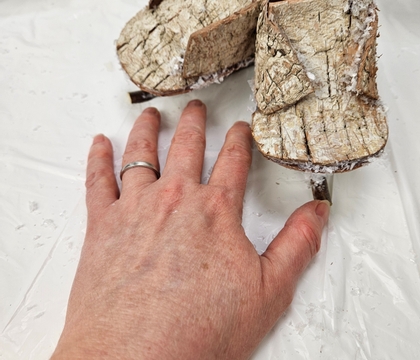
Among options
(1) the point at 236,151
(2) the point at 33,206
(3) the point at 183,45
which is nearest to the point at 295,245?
(1) the point at 236,151

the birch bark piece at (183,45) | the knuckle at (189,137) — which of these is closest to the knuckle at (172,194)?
the knuckle at (189,137)

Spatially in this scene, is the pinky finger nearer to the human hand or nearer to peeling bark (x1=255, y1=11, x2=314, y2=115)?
the human hand

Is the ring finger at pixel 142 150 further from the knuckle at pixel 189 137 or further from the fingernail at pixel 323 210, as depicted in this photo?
the fingernail at pixel 323 210

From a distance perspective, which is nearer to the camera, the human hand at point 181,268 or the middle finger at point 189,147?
the human hand at point 181,268

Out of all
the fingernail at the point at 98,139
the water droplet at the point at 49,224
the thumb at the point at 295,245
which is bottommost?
the thumb at the point at 295,245

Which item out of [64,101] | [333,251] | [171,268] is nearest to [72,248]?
[171,268]

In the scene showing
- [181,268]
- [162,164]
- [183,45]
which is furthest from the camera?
[162,164]

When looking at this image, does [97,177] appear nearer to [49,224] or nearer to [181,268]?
[49,224]

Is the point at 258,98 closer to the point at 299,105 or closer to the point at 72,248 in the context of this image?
the point at 299,105
